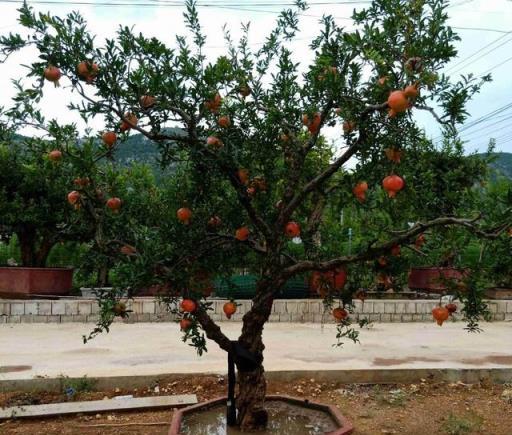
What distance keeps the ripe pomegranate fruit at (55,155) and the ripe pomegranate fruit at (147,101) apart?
1.57ft

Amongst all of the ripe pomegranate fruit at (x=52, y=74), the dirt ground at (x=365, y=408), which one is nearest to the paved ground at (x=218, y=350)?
the dirt ground at (x=365, y=408)

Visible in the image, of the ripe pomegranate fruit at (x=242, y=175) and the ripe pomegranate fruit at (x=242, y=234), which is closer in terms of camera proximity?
the ripe pomegranate fruit at (x=242, y=175)

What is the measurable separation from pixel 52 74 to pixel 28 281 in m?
7.57

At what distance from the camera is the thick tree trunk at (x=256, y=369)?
2.99 metres

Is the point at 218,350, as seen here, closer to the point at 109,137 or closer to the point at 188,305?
the point at 188,305

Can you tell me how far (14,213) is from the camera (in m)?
8.95

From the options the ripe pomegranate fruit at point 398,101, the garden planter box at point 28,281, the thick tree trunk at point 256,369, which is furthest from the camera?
the garden planter box at point 28,281

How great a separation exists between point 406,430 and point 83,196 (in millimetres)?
2663

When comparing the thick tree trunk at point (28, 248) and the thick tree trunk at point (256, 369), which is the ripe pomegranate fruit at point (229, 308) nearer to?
the thick tree trunk at point (256, 369)

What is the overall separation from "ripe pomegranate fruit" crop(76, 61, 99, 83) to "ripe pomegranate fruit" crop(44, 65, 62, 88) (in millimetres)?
82

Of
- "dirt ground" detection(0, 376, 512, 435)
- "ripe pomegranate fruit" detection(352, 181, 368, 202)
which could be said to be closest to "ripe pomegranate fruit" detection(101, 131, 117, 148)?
"ripe pomegranate fruit" detection(352, 181, 368, 202)

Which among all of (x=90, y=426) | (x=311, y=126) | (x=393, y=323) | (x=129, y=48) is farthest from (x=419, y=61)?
(x=393, y=323)

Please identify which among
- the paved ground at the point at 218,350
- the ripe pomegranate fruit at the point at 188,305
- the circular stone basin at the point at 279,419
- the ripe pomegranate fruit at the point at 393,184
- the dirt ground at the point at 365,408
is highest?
the ripe pomegranate fruit at the point at 393,184

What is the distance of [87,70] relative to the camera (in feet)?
7.81
